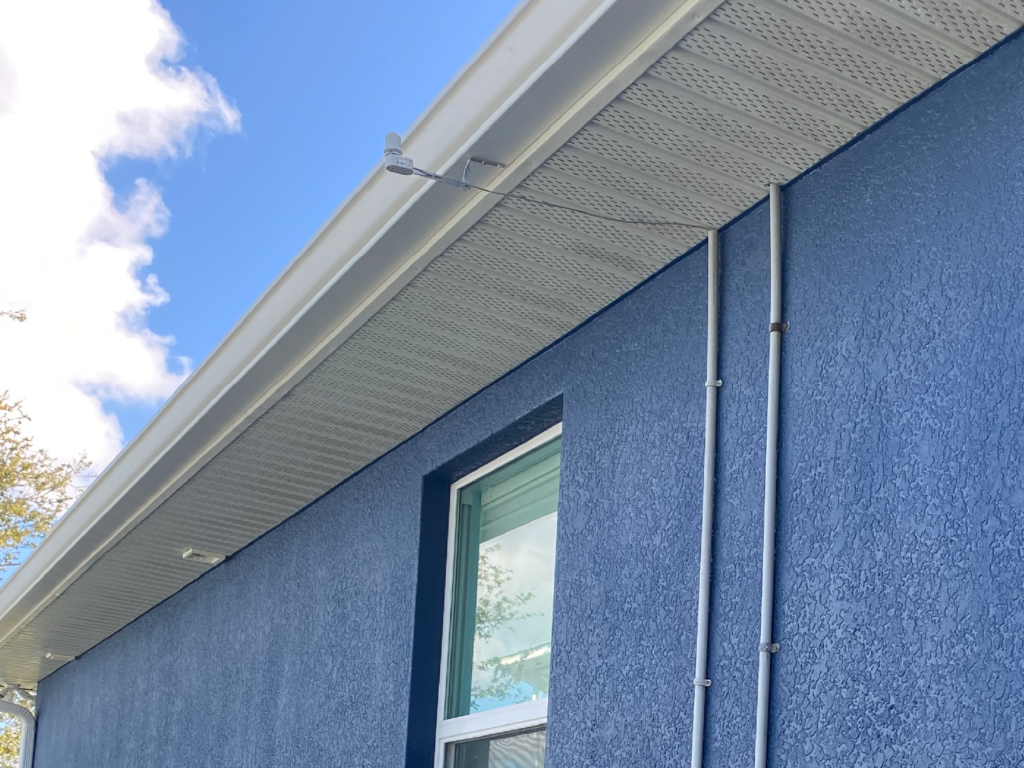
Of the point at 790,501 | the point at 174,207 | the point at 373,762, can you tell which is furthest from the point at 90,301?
the point at 790,501

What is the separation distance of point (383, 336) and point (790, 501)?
6.56ft

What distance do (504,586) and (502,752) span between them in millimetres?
640

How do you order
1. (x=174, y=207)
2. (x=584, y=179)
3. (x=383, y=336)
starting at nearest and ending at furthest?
(x=584, y=179)
(x=383, y=336)
(x=174, y=207)

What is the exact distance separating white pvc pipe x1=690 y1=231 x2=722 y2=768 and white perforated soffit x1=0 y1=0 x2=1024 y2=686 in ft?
0.82

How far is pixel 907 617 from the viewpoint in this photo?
2.72 metres

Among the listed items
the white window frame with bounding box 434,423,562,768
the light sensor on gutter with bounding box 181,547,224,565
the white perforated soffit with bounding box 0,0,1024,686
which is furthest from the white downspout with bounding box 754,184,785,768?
the light sensor on gutter with bounding box 181,547,224,565

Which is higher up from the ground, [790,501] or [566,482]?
[566,482]

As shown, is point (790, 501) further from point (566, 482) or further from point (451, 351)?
point (451, 351)

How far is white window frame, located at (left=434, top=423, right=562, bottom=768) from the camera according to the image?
4.33 metres

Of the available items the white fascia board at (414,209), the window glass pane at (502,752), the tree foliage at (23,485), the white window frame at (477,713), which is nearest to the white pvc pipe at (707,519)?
the white fascia board at (414,209)

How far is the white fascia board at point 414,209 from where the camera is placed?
297cm

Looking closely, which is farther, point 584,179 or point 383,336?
point 383,336

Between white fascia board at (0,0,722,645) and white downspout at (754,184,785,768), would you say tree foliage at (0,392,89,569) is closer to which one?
white fascia board at (0,0,722,645)

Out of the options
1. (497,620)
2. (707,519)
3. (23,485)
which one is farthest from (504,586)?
(23,485)
